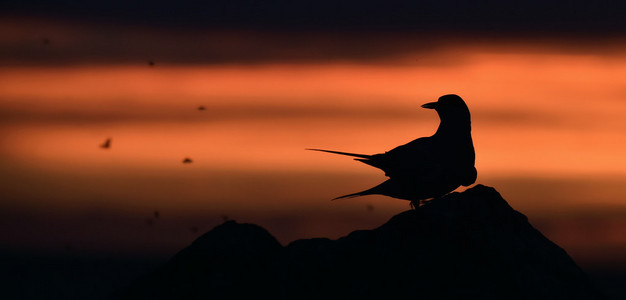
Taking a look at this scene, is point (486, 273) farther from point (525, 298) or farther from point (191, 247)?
point (191, 247)

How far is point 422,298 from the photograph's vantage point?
8898 millimetres

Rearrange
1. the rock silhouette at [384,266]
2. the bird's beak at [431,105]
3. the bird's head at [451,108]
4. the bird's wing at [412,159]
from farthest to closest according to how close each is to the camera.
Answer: the bird's beak at [431,105] → the bird's head at [451,108] → the bird's wing at [412,159] → the rock silhouette at [384,266]

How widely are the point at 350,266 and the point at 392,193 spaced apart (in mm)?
3101

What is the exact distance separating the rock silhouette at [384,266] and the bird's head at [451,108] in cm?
280

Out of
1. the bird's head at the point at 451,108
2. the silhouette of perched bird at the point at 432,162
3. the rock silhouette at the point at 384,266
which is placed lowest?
the rock silhouette at the point at 384,266

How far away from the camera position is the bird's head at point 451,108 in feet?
41.0

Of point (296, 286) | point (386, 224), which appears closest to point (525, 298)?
point (386, 224)

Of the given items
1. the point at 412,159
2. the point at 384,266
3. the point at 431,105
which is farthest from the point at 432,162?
the point at 384,266

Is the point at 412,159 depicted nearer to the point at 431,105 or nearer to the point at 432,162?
the point at 432,162

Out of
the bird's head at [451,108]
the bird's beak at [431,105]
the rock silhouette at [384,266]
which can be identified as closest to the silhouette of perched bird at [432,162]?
the bird's head at [451,108]

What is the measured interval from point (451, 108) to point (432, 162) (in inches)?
52.7

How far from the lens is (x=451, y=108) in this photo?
12.6 metres

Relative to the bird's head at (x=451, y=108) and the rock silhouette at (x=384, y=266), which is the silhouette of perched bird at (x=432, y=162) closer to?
the bird's head at (x=451, y=108)

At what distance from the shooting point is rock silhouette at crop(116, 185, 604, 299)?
9.03 m
